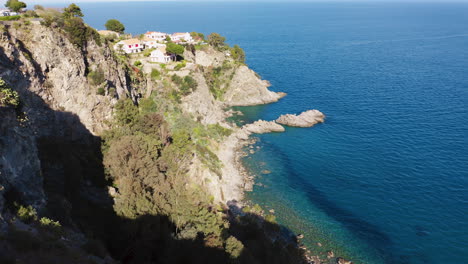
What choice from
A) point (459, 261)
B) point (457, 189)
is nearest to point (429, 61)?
point (457, 189)

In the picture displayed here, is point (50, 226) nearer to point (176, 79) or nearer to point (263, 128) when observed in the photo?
point (176, 79)

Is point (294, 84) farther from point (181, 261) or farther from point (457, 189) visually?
point (181, 261)

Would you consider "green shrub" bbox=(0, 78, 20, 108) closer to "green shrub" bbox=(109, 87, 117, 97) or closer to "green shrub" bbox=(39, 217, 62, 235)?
"green shrub" bbox=(39, 217, 62, 235)

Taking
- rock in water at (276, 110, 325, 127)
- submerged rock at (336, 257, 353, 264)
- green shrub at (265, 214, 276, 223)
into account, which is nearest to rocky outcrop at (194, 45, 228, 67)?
rock in water at (276, 110, 325, 127)

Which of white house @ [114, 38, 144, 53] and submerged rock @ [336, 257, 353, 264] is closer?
submerged rock @ [336, 257, 353, 264]

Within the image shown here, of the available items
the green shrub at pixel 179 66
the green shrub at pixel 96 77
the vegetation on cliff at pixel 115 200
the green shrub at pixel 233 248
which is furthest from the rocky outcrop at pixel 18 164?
the green shrub at pixel 179 66

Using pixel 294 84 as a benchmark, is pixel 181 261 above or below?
below
